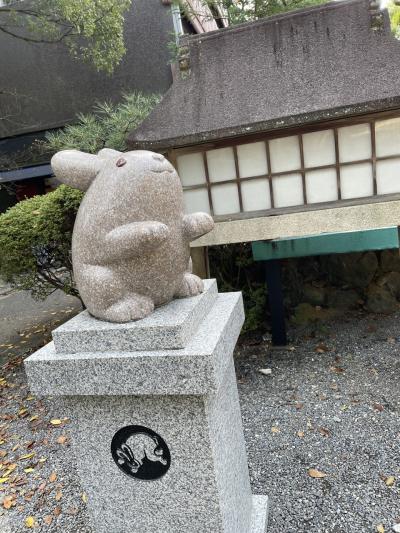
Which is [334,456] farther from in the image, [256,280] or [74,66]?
[74,66]

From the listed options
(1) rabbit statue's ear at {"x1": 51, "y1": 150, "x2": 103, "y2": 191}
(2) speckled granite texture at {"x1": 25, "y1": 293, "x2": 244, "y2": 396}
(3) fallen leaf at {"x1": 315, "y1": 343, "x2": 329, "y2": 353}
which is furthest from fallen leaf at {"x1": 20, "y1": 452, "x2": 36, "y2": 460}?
(3) fallen leaf at {"x1": 315, "y1": 343, "x2": 329, "y2": 353}

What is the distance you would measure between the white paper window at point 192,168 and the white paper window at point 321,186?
44.4 inches

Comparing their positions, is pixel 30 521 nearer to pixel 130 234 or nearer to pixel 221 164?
pixel 130 234

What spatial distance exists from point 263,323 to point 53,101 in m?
8.87

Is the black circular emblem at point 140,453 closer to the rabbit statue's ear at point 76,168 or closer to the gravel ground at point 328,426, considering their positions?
the gravel ground at point 328,426

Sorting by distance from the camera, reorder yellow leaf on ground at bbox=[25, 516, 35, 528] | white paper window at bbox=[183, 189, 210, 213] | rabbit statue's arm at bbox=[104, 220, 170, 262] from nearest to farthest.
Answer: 1. rabbit statue's arm at bbox=[104, 220, 170, 262]
2. yellow leaf on ground at bbox=[25, 516, 35, 528]
3. white paper window at bbox=[183, 189, 210, 213]

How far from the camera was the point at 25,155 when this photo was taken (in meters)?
11.5

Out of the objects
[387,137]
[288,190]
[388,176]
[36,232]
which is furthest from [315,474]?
[36,232]

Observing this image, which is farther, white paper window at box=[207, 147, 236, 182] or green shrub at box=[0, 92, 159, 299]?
green shrub at box=[0, 92, 159, 299]

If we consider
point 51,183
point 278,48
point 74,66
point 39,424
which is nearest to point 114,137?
point 278,48

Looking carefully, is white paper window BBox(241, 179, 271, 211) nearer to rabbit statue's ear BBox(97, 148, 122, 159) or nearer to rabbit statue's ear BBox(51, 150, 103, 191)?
rabbit statue's ear BBox(97, 148, 122, 159)

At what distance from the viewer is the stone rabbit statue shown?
7.27ft

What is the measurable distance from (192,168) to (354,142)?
1.68 m

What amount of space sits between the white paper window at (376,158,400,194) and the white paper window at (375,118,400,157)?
0.31 ft
